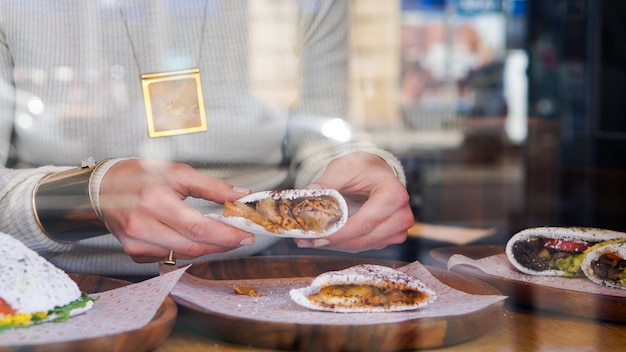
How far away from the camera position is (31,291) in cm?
106

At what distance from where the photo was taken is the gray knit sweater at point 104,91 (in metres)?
1.28

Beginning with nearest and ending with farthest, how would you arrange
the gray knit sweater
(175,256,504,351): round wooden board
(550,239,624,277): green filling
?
(175,256,504,351): round wooden board
the gray knit sweater
(550,239,624,277): green filling

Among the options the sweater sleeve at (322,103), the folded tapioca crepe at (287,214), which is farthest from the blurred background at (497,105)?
the folded tapioca crepe at (287,214)

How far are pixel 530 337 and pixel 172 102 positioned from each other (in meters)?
0.65

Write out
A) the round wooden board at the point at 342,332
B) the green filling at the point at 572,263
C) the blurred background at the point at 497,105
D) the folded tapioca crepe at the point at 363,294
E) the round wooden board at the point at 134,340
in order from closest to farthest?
the round wooden board at the point at 134,340
the round wooden board at the point at 342,332
the folded tapioca crepe at the point at 363,294
the green filling at the point at 572,263
the blurred background at the point at 497,105

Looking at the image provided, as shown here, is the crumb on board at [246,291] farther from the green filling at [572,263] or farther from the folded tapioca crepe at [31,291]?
the green filling at [572,263]

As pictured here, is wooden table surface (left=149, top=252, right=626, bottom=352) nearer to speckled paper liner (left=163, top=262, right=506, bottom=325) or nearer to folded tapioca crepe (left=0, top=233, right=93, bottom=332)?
speckled paper liner (left=163, top=262, right=506, bottom=325)

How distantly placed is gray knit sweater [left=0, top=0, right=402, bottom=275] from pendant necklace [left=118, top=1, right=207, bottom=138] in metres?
0.02

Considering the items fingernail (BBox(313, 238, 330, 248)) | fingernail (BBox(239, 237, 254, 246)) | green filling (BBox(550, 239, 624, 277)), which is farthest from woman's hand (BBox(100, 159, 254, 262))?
green filling (BBox(550, 239, 624, 277))

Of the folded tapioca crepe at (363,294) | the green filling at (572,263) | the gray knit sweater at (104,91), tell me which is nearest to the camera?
the folded tapioca crepe at (363,294)

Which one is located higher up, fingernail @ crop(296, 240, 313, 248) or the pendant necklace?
the pendant necklace

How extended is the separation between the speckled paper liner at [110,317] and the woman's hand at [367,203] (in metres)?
0.26

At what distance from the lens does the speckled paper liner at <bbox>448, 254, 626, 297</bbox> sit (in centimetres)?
132

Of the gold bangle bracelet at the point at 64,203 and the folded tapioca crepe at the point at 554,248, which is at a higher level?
the gold bangle bracelet at the point at 64,203
